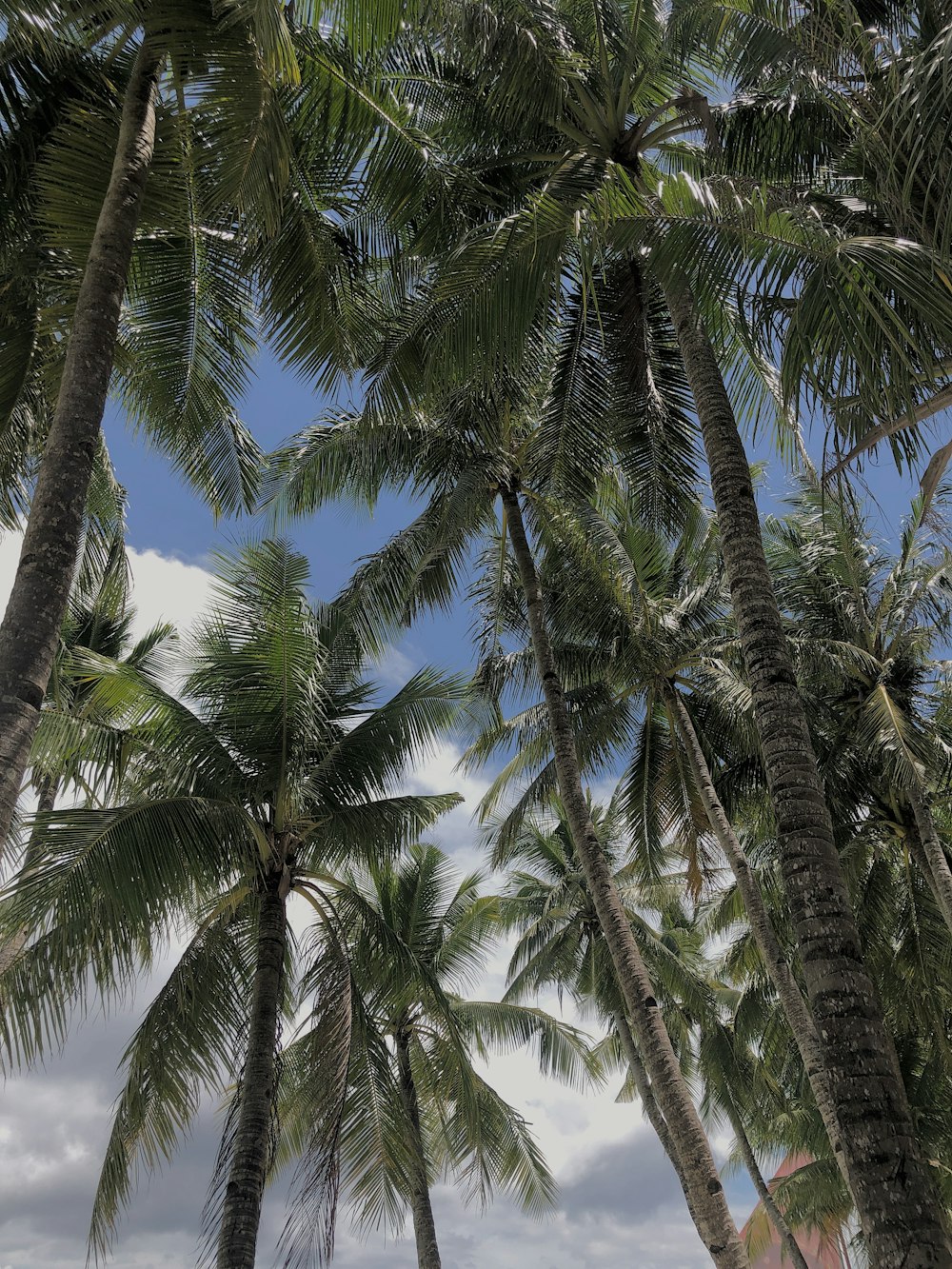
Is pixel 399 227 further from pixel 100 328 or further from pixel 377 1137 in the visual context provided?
pixel 377 1137

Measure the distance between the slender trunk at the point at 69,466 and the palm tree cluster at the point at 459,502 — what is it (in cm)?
2

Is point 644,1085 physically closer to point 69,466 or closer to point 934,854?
point 934,854

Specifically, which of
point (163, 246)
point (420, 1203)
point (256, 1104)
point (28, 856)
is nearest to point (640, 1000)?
point (256, 1104)

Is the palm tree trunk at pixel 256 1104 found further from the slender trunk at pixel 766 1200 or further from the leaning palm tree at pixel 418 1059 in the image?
the slender trunk at pixel 766 1200

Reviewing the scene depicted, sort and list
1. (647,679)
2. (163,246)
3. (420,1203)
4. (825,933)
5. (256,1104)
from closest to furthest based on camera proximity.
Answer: (825,933) < (163,246) < (256,1104) < (647,679) < (420,1203)

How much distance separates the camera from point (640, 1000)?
9.07 meters

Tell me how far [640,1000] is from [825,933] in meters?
5.11

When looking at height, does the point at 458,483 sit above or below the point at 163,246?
above

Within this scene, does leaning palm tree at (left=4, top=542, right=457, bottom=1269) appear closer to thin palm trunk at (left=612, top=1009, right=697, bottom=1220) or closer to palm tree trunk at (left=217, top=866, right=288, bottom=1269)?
palm tree trunk at (left=217, top=866, right=288, bottom=1269)

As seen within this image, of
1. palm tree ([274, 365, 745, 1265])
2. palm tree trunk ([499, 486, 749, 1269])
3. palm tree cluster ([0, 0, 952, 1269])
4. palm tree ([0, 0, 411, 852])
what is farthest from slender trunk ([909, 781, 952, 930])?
palm tree ([0, 0, 411, 852])

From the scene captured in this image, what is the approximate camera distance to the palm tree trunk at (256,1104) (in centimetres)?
786

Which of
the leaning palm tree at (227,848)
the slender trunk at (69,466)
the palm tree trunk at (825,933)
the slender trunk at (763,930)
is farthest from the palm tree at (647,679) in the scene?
the slender trunk at (69,466)

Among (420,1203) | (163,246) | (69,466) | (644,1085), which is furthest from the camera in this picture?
(644,1085)

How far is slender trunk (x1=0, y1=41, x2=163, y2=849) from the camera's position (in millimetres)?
4309
